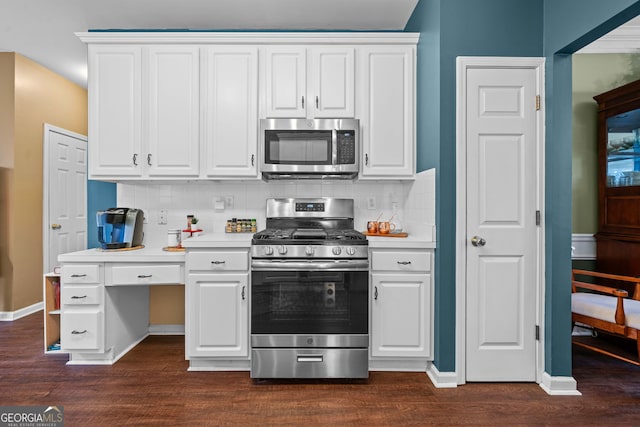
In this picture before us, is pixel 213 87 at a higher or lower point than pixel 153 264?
higher

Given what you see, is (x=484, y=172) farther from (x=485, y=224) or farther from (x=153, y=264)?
(x=153, y=264)

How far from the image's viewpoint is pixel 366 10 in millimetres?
3076

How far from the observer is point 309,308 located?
2566 mm

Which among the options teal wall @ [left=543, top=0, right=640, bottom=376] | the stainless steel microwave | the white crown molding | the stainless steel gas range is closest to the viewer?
teal wall @ [left=543, top=0, right=640, bottom=376]

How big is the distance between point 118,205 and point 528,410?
3.44 meters

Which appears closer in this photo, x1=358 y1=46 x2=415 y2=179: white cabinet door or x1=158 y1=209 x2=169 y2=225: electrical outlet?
x1=358 y1=46 x2=415 y2=179: white cabinet door

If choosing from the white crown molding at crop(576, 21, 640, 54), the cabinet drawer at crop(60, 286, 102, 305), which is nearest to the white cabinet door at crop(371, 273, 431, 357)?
the cabinet drawer at crop(60, 286, 102, 305)

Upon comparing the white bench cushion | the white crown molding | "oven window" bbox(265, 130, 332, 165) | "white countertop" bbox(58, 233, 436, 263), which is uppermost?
the white crown molding

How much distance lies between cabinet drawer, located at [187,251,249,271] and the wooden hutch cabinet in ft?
9.91

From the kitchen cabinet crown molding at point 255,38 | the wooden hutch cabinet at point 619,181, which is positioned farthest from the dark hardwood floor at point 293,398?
the kitchen cabinet crown molding at point 255,38

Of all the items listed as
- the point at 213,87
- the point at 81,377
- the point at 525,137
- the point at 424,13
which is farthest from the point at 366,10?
the point at 81,377

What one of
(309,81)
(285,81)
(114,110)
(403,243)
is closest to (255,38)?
(285,81)

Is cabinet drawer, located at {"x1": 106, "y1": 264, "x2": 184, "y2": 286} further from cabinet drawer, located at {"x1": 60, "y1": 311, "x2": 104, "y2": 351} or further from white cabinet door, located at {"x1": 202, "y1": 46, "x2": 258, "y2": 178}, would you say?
white cabinet door, located at {"x1": 202, "y1": 46, "x2": 258, "y2": 178}

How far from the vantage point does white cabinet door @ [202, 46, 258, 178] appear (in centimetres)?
300
